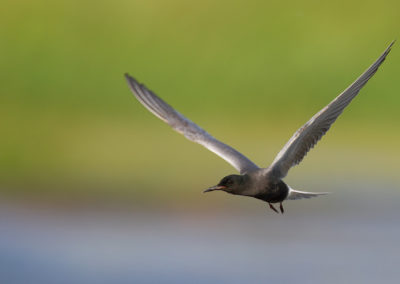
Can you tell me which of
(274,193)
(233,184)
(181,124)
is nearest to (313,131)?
(274,193)

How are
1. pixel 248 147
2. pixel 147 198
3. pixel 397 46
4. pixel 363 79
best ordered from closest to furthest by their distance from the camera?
pixel 363 79, pixel 147 198, pixel 248 147, pixel 397 46

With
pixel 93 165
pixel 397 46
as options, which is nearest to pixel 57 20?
pixel 93 165

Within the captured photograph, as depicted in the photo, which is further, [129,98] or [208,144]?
[129,98]

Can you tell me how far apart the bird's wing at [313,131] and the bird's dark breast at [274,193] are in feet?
0.26

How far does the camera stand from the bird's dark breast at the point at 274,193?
7566mm

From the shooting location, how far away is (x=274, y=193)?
7.63m

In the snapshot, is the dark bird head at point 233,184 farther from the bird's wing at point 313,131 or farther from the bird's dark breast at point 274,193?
the bird's wing at point 313,131

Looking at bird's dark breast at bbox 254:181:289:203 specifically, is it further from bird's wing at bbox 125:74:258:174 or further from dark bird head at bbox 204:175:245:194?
bird's wing at bbox 125:74:258:174

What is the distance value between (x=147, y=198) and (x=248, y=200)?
130 cm

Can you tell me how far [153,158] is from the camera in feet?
A: 52.1

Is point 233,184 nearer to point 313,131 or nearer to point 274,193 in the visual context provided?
point 274,193

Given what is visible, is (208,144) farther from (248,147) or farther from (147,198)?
(248,147)

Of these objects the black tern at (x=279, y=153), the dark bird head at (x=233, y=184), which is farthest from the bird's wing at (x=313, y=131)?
the dark bird head at (x=233, y=184)

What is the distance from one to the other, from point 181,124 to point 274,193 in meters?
1.03
